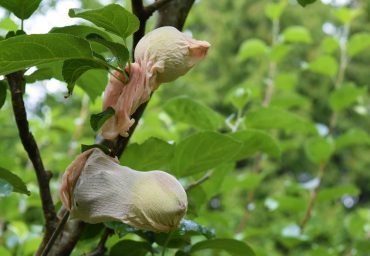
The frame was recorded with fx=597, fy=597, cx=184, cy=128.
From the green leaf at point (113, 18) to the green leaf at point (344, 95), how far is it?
1.23 meters

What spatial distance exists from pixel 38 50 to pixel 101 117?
0.07m

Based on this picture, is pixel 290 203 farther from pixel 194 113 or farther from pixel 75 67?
pixel 75 67

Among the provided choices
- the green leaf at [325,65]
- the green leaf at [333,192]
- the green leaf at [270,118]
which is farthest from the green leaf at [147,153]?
the green leaf at [325,65]

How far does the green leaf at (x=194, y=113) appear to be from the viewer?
2.92 feet

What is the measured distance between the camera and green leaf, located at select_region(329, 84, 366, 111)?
1.60m

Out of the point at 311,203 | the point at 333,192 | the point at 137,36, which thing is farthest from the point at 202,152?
the point at 333,192

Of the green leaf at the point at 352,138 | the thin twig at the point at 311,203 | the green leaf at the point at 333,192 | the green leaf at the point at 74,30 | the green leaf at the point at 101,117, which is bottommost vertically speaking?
the green leaf at the point at 333,192

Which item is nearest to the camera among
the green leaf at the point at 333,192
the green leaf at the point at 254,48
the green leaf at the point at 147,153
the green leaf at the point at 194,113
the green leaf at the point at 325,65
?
the green leaf at the point at 147,153

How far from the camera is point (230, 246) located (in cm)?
64

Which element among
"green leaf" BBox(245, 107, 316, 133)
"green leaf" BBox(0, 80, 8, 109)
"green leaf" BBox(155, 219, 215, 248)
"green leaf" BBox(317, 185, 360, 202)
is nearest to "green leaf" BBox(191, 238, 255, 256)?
"green leaf" BBox(155, 219, 215, 248)

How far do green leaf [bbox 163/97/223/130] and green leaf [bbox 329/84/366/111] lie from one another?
0.80 m

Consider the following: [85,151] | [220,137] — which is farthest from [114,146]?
[220,137]

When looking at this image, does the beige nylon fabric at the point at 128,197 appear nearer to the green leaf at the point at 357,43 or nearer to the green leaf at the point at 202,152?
the green leaf at the point at 202,152

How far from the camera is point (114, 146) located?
19.3 inches
